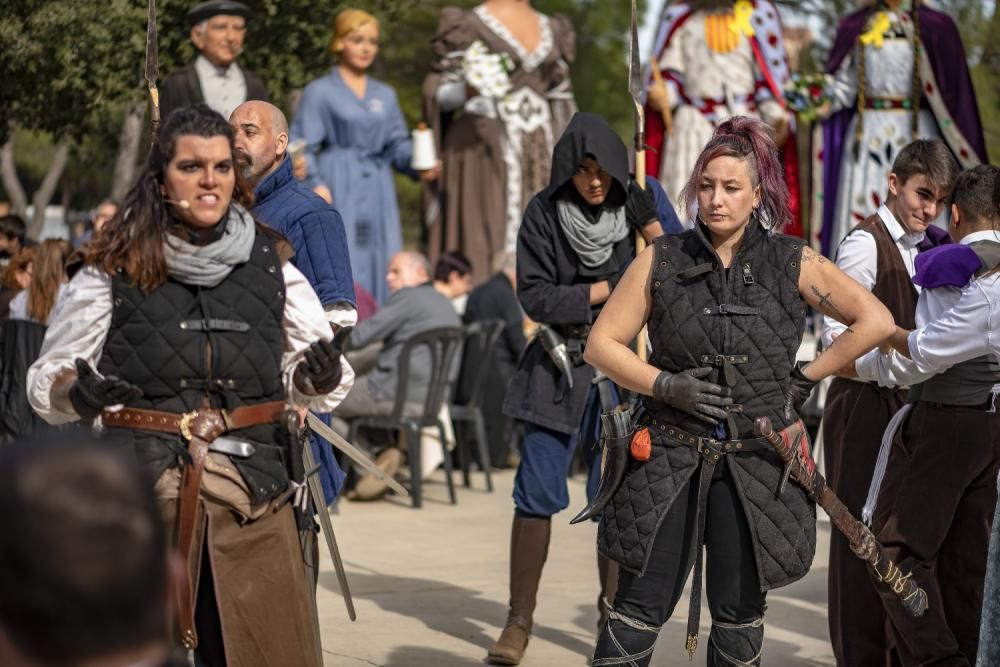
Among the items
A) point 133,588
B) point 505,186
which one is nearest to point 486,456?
point 505,186

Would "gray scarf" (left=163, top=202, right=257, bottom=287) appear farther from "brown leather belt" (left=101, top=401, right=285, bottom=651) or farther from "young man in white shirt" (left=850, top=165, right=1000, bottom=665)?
"young man in white shirt" (left=850, top=165, right=1000, bottom=665)

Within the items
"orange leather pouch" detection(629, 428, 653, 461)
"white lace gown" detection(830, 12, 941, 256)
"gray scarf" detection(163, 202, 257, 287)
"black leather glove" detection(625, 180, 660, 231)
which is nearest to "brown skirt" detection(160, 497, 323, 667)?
"gray scarf" detection(163, 202, 257, 287)

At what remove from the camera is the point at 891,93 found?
1060cm

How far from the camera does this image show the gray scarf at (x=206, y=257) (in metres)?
4.01

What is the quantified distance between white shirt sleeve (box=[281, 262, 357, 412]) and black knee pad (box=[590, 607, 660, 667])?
1.01 metres

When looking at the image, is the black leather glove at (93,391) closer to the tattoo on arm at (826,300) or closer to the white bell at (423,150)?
the tattoo on arm at (826,300)

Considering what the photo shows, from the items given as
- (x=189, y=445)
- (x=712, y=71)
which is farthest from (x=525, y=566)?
(x=712, y=71)

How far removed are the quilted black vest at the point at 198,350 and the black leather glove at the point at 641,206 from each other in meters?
2.31

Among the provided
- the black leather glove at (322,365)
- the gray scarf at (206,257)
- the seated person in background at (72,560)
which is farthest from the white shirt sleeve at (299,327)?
the seated person in background at (72,560)

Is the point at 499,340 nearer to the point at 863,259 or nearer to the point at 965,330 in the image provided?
the point at 863,259

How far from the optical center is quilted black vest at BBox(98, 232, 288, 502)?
13.2 feet

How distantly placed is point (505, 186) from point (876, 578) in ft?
27.5

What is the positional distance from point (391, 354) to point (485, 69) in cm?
287

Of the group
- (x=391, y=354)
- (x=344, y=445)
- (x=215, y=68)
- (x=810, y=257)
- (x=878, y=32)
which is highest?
(x=878, y=32)
